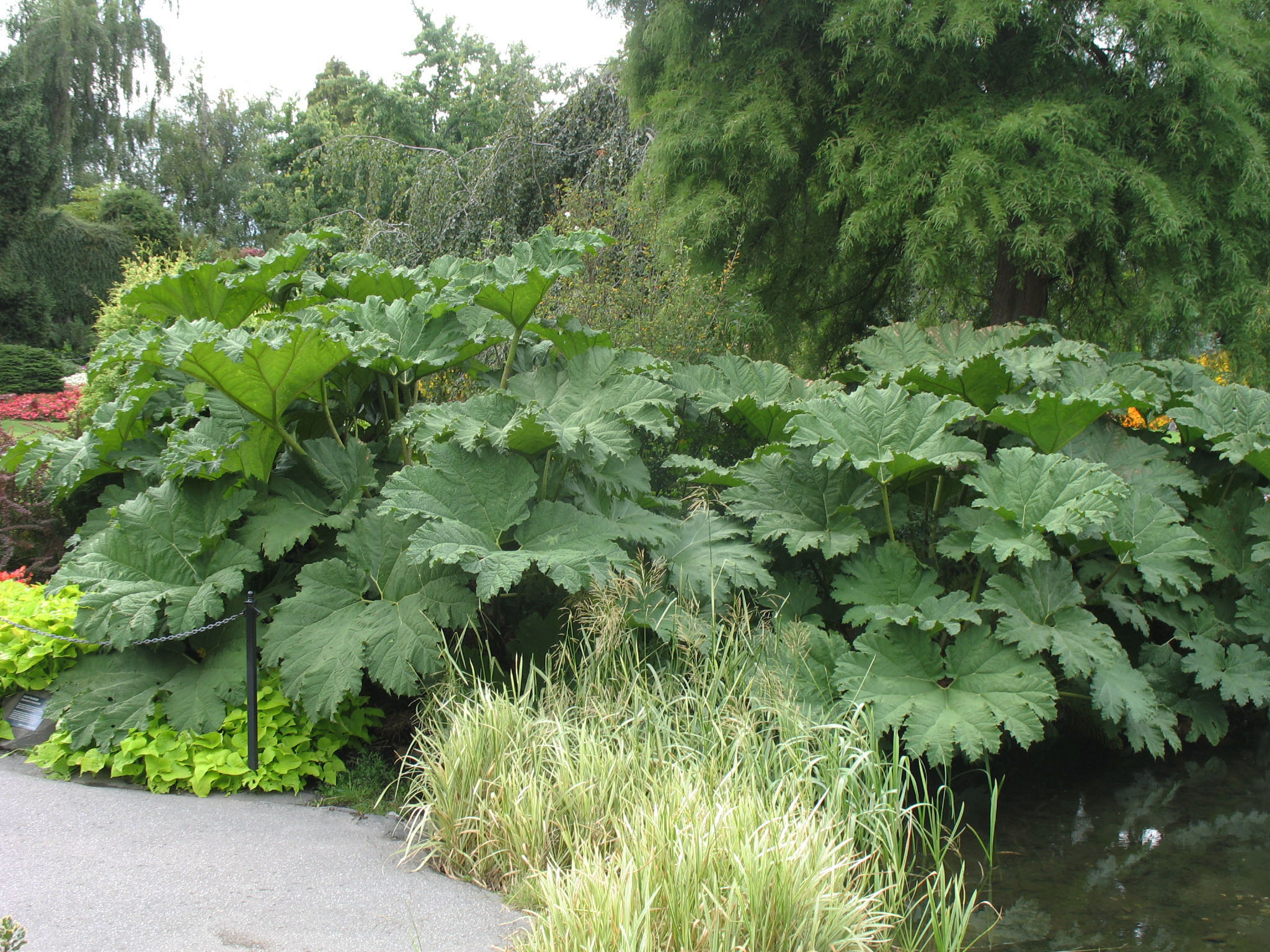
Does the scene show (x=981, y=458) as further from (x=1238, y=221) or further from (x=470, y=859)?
(x=1238, y=221)

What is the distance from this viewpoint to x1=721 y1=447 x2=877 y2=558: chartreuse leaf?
402 cm

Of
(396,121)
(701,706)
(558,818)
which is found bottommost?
(558,818)

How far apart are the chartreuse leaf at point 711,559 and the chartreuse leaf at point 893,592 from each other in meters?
0.36

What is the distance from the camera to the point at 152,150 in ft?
106

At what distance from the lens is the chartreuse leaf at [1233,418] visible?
14.3 feet

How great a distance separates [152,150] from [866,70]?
33.0m

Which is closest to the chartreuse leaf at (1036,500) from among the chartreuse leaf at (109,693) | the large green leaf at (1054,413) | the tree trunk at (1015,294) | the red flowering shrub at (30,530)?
the large green leaf at (1054,413)

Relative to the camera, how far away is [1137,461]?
14.5 feet

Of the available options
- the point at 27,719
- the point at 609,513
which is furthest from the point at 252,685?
the point at 609,513

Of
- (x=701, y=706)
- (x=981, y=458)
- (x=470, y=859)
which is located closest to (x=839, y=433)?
(x=981, y=458)

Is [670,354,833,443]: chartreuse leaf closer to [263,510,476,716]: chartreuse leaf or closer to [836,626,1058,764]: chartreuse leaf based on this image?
[836,626,1058,764]: chartreuse leaf

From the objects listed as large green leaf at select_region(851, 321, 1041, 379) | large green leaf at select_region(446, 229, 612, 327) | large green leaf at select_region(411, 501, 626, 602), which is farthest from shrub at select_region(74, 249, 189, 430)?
large green leaf at select_region(851, 321, 1041, 379)

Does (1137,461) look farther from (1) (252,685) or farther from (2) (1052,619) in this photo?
(1) (252,685)

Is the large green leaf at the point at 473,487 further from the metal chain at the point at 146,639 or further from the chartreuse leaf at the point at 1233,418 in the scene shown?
the chartreuse leaf at the point at 1233,418
